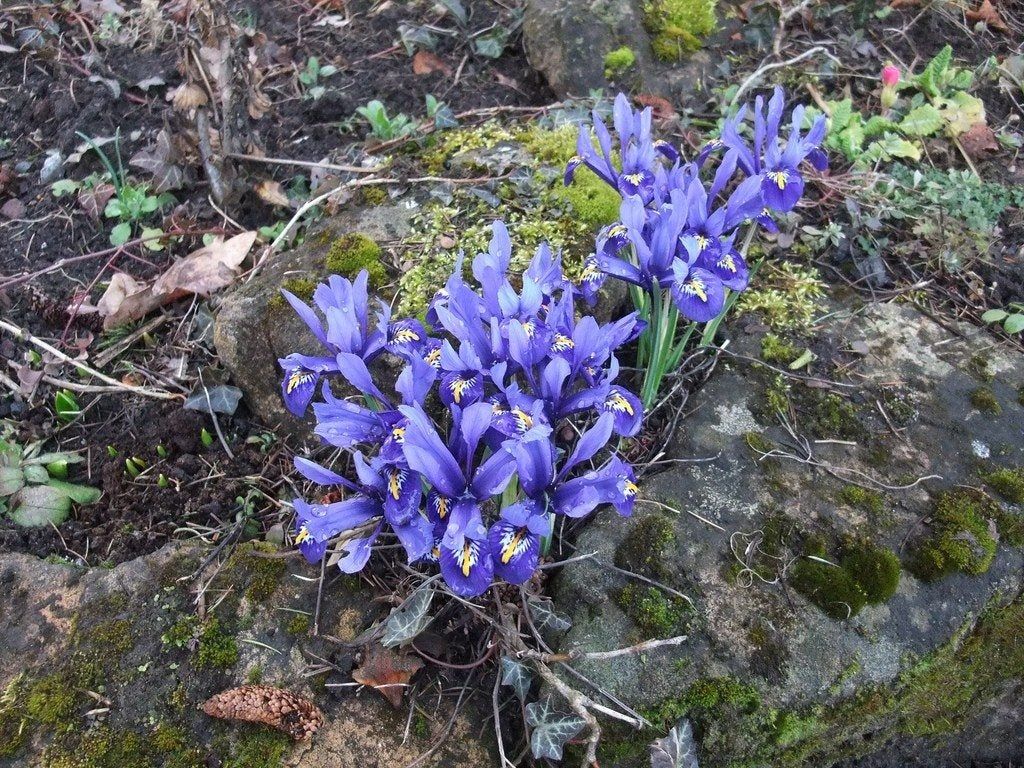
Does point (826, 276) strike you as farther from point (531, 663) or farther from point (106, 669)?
point (106, 669)

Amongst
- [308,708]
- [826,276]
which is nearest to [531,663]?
[308,708]

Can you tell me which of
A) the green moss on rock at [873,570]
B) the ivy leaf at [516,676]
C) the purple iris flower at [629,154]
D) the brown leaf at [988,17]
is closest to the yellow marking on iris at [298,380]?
the ivy leaf at [516,676]

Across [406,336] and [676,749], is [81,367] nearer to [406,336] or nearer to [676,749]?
[406,336]

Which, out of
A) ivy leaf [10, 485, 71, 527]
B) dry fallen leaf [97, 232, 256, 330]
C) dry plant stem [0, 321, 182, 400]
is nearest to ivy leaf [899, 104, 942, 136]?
dry fallen leaf [97, 232, 256, 330]

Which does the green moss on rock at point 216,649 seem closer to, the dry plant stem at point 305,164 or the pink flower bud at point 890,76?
the dry plant stem at point 305,164

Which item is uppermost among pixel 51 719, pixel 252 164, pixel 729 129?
pixel 729 129
